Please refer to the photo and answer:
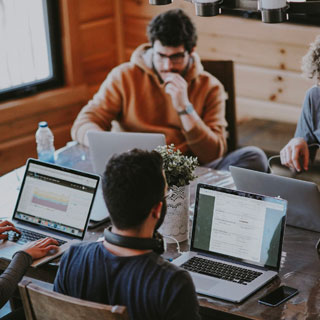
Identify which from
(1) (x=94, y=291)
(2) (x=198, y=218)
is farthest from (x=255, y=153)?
(1) (x=94, y=291)

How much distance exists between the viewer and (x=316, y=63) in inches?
113

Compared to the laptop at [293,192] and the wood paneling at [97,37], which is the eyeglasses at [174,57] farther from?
the wood paneling at [97,37]

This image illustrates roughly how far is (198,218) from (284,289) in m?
0.39

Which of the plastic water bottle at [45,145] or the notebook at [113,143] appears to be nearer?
the notebook at [113,143]

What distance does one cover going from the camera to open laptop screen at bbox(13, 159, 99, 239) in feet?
8.00

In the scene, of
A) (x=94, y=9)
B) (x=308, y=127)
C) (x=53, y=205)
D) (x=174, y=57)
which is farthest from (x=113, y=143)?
(x=94, y=9)

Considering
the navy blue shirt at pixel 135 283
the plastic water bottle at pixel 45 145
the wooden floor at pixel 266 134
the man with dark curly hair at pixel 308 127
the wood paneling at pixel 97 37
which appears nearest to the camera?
the navy blue shirt at pixel 135 283

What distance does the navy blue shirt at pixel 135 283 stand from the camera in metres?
1.68

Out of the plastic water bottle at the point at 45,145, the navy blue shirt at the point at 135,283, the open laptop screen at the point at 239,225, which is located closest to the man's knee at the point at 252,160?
the plastic water bottle at the point at 45,145

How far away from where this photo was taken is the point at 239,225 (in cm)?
223

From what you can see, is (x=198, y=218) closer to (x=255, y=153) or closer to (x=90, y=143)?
(x=90, y=143)

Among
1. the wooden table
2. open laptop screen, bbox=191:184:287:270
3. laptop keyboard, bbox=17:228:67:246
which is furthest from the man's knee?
Answer: laptop keyboard, bbox=17:228:67:246

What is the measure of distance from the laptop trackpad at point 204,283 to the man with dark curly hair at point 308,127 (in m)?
0.98

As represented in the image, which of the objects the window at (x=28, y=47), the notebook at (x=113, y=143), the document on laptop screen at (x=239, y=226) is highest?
the window at (x=28, y=47)
